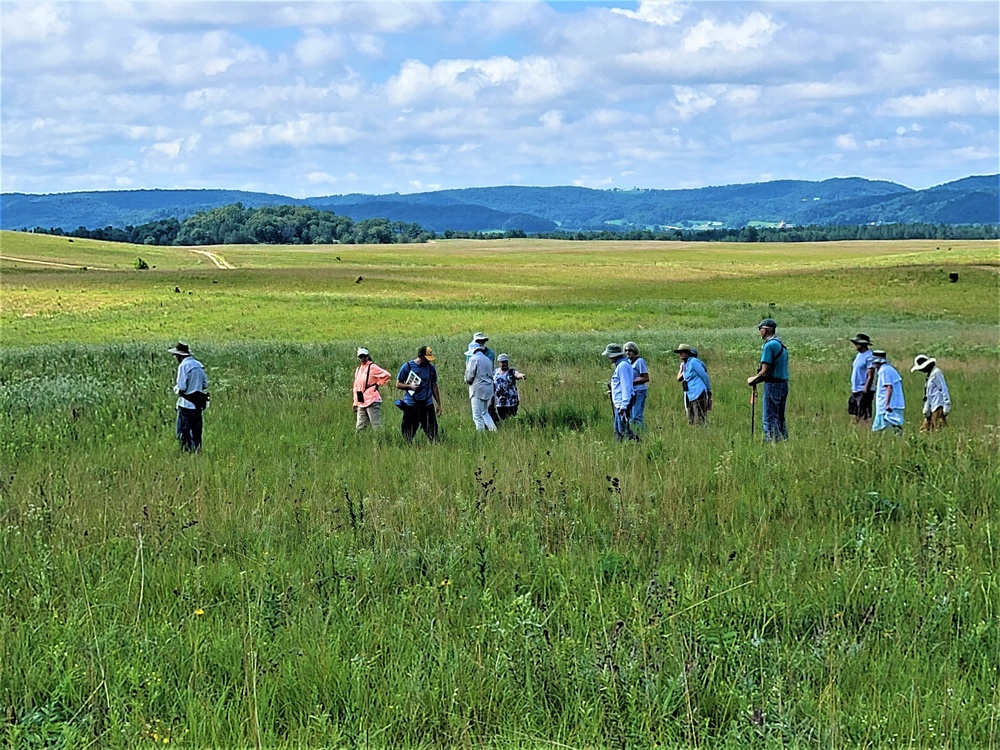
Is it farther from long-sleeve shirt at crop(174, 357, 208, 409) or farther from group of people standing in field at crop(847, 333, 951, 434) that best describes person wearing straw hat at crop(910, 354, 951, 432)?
long-sleeve shirt at crop(174, 357, 208, 409)

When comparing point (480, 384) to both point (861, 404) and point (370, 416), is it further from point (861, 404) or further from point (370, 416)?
point (861, 404)

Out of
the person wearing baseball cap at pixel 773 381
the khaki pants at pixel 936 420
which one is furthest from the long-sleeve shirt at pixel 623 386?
the khaki pants at pixel 936 420

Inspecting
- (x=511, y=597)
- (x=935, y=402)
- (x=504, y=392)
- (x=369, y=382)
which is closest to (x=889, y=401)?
(x=935, y=402)

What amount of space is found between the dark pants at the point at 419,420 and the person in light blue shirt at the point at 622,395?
2.48m

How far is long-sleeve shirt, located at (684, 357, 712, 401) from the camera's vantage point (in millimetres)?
14594

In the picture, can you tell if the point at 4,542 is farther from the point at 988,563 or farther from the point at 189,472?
the point at 988,563

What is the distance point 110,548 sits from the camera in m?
7.23

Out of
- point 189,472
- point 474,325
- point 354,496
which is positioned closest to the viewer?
point 354,496

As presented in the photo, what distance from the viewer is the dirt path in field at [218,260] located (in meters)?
102

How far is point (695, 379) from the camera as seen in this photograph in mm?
14602

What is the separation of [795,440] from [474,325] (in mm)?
35603

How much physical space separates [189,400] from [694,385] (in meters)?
6.79

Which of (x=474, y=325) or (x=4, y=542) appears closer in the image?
(x=4, y=542)

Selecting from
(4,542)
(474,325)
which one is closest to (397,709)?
(4,542)
